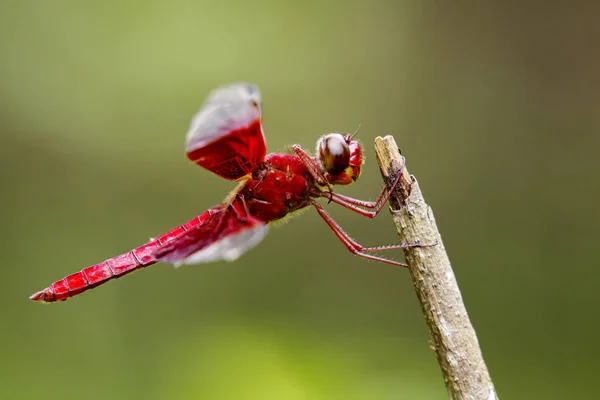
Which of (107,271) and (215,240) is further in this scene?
(107,271)

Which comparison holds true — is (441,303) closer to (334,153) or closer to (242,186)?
(334,153)

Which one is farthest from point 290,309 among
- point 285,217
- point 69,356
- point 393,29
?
point 393,29

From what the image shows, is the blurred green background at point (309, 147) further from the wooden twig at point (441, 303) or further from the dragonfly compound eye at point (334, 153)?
the wooden twig at point (441, 303)

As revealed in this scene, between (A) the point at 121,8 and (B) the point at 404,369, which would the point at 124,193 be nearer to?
(A) the point at 121,8

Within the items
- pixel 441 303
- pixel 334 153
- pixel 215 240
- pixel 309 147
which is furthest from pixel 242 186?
pixel 309 147

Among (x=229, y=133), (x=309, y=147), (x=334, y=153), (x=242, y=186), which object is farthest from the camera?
(x=309, y=147)

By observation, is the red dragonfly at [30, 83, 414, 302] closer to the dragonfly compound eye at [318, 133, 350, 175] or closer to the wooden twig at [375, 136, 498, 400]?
the dragonfly compound eye at [318, 133, 350, 175]

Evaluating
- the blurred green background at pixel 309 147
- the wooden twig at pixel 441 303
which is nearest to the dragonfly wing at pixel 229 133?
the wooden twig at pixel 441 303
